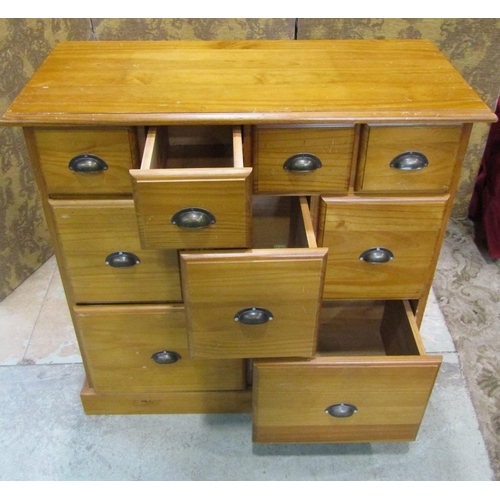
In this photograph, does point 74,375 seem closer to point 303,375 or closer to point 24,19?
point 303,375

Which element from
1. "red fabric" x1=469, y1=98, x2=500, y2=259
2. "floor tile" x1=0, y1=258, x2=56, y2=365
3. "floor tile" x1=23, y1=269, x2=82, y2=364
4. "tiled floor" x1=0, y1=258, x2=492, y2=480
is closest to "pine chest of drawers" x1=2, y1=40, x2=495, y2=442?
"tiled floor" x1=0, y1=258, x2=492, y2=480

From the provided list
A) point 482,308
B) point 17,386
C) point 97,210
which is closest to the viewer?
point 97,210

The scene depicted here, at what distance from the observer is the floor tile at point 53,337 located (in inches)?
57.9

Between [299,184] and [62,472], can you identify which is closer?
[299,184]

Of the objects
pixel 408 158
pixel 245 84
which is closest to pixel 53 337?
pixel 245 84

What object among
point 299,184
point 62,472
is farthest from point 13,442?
point 299,184

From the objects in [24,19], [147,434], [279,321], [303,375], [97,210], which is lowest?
[147,434]

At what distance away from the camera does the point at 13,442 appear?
4.14 ft

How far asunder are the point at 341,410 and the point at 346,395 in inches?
1.8

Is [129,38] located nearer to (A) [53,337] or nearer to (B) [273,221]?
(B) [273,221]

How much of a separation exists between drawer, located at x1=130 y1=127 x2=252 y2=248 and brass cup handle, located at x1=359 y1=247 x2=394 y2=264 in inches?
12.1

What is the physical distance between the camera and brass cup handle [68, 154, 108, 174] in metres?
0.95

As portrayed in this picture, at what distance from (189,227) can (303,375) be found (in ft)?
1.27

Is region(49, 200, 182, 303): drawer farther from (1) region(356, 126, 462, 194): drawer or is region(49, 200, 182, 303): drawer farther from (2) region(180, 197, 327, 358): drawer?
(1) region(356, 126, 462, 194): drawer
